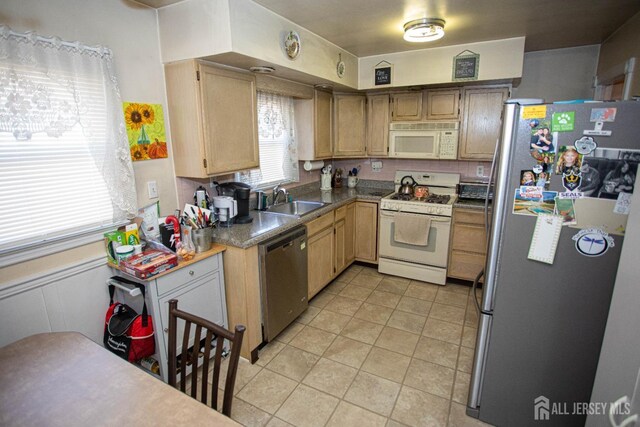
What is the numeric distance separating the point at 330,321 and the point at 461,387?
1.13 m

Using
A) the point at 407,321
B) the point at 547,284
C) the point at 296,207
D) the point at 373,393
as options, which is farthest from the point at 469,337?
the point at 296,207

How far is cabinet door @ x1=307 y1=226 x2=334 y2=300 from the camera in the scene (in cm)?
301

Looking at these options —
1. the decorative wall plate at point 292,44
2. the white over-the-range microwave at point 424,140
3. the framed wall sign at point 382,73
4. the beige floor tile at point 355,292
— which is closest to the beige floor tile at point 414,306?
the beige floor tile at point 355,292

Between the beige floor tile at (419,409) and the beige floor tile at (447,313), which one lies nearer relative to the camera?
the beige floor tile at (419,409)

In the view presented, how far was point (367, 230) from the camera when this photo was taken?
12.6ft

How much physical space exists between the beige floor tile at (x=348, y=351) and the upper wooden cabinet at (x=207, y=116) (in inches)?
61.5

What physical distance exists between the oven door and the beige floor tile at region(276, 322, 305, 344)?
1.39m

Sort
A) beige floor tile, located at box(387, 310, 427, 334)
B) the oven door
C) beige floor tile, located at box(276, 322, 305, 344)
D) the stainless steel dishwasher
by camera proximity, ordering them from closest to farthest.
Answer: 1. the stainless steel dishwasher
2. beige floor tile, located at box(276, 322, 305, 344)
3. beige floor tile, located at box(387, 310, 427, 334)
4. the oven door

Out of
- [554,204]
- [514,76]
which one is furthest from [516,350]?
[514,76]

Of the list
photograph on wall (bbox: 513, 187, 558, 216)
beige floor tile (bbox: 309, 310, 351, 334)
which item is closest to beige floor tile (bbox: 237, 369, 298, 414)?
beige floor tile (bbox: 309, 310, 351, 334)

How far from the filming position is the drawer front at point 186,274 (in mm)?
1914

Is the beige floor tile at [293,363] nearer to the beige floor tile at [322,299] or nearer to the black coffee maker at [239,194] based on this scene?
the beige floor tile at [322,299]

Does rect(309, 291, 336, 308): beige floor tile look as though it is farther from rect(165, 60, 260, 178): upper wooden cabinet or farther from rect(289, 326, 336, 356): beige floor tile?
rect(165, 60, 260, 178): upper wooden cabinet

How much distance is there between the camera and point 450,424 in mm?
1859
